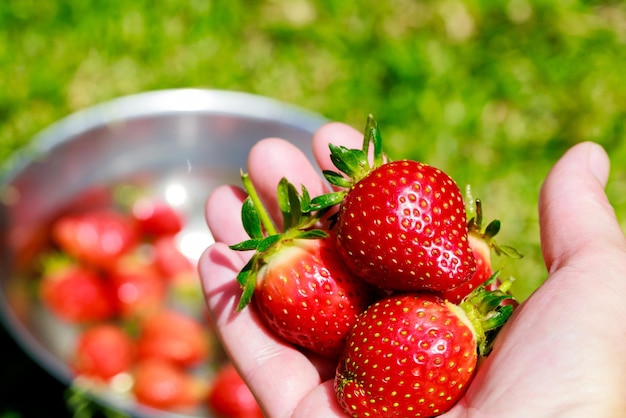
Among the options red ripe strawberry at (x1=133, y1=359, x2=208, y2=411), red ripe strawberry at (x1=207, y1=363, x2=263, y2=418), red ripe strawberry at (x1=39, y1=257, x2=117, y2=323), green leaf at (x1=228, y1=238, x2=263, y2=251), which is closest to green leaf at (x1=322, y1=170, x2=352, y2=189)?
green leaf at (x1=228, y1=238, x2=263, y2=251)

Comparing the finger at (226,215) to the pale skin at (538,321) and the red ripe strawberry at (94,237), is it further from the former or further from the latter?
the red ripe strawberry at (94,237)

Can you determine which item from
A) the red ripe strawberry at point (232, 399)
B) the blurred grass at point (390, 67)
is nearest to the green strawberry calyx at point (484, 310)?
the red ripe strawberry at point (232, 399)

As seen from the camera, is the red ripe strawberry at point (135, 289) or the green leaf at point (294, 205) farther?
the red ripe strawberry at point (135, 289)

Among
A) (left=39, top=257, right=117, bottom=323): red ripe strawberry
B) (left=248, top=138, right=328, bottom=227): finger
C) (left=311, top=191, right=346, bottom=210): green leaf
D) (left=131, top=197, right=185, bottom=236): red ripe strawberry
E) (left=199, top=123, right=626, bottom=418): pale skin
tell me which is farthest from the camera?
(left=131, top=197, right=185, bottom=236): red ripe strawberry

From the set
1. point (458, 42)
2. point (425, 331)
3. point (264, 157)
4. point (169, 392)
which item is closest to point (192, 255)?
point (169, 392)

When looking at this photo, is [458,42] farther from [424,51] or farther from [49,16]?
[49,16]

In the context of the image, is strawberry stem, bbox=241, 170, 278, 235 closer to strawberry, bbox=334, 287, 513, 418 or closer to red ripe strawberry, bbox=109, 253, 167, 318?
strawberry, bbox=334, 287, 513, 418

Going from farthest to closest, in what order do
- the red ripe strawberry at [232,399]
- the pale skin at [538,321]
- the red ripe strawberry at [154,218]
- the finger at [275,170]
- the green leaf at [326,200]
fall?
the red ripe strawberry at [154,218] < the red ripe strawberry at [232,399] < the finger at [275,170] < the green leaf at [326,200] < the pale skin at [538,321]
